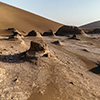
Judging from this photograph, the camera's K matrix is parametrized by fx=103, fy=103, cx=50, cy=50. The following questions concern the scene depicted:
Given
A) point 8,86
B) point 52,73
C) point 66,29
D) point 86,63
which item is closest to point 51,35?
point 66,29

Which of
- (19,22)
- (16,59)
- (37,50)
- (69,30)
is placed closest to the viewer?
(16,59)

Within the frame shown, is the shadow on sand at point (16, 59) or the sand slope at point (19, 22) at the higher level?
the sand slope at point (19, 22)

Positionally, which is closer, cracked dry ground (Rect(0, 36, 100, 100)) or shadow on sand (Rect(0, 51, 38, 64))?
cracked dry ground (Rect(0, 36, 100, 100))

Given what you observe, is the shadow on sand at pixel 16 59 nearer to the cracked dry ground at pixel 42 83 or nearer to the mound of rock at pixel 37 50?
the cracked dry ground at pixel 42 83

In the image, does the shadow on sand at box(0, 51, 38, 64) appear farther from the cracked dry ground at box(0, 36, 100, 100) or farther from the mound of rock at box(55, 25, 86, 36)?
the mound of rock at box(55, 25, 86, 36)

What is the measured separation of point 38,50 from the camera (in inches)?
347

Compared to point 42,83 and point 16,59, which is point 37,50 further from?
point 42,83

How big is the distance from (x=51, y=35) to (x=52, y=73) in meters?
18.3

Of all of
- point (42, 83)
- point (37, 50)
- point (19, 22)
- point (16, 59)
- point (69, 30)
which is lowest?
point (42, 83)

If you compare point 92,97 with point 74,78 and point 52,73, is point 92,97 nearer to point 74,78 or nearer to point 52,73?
point 74,78

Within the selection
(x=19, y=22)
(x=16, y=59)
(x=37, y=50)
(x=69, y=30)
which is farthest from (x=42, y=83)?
(x=19, y=22)

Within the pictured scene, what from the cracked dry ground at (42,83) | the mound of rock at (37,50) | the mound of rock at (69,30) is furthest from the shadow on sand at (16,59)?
the mound of rock at (69,30)

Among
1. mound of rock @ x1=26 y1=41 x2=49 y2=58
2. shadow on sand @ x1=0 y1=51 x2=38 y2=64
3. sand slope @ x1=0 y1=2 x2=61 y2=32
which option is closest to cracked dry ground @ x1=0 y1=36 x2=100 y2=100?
shadow on sand @ x1=0 y1=51 x2=38 y2=64

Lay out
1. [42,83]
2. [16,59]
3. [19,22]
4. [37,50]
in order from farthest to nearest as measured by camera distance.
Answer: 1. [19,22]
2. [37,50]
3. [16,59]
4. [42,83]
